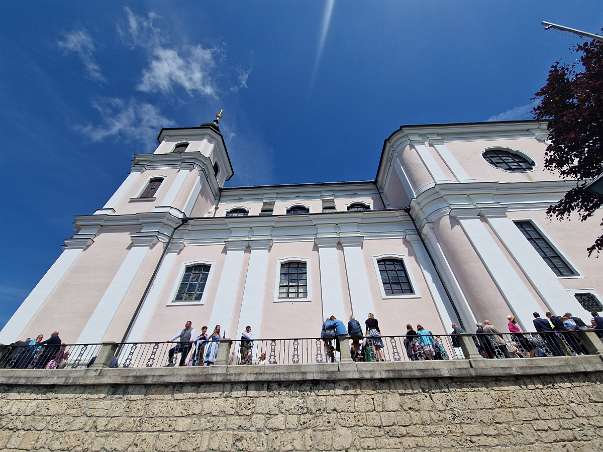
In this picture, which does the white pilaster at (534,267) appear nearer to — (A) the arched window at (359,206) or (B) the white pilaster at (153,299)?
(A) the arched window at (359,206)

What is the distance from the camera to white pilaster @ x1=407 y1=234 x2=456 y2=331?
34.3 ft

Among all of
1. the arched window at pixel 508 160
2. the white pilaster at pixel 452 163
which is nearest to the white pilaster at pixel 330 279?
the white pilaster at pixel 452 163

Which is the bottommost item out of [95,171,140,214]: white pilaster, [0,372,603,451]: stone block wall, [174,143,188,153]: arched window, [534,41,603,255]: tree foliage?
[0,372,603,451]: stone block wall

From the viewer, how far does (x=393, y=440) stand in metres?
5.46

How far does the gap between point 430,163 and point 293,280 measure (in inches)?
374

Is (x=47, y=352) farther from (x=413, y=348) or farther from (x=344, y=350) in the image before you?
(x=413, y=348)

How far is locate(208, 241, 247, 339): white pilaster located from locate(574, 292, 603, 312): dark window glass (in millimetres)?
12092

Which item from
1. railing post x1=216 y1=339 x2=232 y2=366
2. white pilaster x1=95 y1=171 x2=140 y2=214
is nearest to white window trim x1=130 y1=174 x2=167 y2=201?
white pilaster x1=95 y1=171 x2=140 y2=214

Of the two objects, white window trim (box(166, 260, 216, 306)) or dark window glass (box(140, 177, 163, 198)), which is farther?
dark window glass (box(140, 177, 163, 198))

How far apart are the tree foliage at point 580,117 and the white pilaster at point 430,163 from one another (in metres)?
4.94

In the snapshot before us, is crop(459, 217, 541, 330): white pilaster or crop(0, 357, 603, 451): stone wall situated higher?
crop(459, 217, 541, 330): white pilaster

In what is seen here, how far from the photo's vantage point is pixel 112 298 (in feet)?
35.8

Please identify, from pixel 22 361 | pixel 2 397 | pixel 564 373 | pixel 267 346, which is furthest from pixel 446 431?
pixel 22 361

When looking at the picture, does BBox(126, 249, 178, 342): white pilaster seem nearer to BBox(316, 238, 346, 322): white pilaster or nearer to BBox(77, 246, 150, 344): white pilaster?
BBox(77, 246, 150, 344): white pilaster
